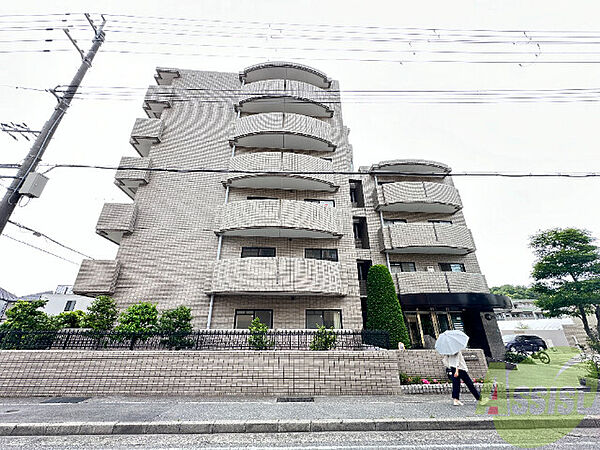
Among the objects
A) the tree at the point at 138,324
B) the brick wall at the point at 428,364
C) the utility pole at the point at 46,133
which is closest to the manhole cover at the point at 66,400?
the tree at the point at 138,324

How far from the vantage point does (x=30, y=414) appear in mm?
5180

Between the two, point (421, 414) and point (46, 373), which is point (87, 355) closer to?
point (46, 373)

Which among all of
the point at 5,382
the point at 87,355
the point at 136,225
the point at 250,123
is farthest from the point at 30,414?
the point at 250,123

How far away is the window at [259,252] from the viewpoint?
13.2 m

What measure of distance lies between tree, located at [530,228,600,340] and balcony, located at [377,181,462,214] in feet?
32.3

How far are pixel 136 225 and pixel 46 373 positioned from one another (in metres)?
7.70

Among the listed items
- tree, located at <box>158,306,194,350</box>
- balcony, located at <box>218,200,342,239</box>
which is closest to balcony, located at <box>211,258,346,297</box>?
balcony, located at <box>218,200,342,239</box>

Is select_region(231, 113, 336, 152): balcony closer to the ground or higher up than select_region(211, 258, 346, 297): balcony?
higher up

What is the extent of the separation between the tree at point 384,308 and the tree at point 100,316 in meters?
10.6

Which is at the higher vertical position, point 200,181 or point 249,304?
point 200,181

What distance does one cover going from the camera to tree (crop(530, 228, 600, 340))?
A: 704 inches

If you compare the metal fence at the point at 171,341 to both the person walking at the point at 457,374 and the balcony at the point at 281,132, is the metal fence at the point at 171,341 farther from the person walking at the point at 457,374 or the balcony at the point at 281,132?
the balcony at the point at 281,132

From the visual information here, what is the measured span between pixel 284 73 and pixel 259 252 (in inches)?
524

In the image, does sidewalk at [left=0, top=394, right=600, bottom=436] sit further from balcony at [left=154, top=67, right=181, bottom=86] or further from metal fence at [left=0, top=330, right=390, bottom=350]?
balcony at [left=154, top=67, right=181, bottom=86]
